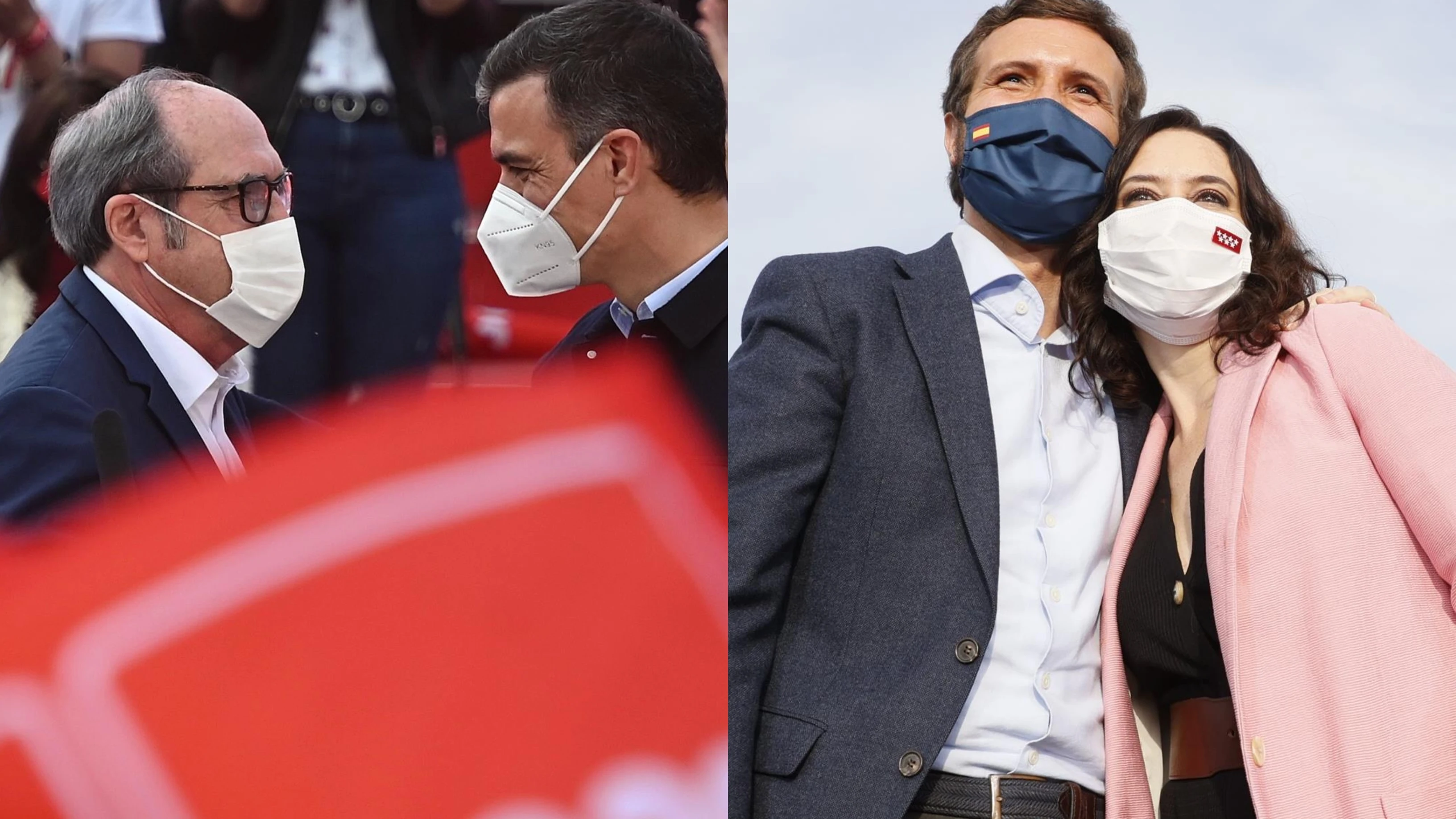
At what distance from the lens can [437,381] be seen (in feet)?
7.63

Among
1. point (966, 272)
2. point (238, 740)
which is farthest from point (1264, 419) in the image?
point (238, 740)

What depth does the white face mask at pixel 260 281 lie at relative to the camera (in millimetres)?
2213

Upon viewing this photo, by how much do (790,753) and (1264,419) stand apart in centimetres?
101

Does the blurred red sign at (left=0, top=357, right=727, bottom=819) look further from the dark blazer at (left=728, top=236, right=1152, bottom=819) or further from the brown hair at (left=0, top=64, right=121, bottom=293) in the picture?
the brown hair at (left=0, top=64, right=121, bottom=293)

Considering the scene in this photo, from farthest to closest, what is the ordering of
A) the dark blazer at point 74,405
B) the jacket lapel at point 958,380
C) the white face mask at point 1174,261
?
the white face mask at point 1174,261, the jacket lapel at point 958,380, the dark blazer at point 74,405

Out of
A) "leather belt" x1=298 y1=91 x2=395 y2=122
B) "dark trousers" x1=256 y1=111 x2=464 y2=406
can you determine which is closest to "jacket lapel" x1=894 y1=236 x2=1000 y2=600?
"dark trousers" x1=256 y1=111 x2=464 y2=406

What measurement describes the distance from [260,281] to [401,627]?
1.89 ft

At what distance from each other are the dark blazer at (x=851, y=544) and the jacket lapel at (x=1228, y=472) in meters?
0.39

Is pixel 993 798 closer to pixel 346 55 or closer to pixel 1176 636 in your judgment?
pixel 1176 636

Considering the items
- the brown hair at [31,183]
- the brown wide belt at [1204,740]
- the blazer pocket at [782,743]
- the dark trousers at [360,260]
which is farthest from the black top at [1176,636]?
the brown hair at [31,183]

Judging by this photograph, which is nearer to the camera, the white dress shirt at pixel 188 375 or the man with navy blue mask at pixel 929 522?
the white dress shirt at pixel 188 375

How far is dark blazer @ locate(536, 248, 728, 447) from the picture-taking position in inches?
95.2

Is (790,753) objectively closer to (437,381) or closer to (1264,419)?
(437,381)

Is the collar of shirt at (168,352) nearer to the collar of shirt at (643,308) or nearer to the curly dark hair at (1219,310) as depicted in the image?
the collar of shirt at (643,308)
